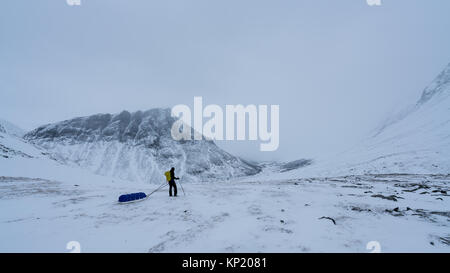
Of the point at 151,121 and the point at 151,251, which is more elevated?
the point at 151,121

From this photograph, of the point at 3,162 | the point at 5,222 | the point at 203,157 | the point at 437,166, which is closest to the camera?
the point at 5,222

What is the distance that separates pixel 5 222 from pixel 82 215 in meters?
2.46

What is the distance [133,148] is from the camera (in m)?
111

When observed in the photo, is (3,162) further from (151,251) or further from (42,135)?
(42,135)

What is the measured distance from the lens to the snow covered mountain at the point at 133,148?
96.2 m

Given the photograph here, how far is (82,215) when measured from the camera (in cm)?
797

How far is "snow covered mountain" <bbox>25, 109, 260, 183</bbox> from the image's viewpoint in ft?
316

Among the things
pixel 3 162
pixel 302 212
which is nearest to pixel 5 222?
pixel 302 212

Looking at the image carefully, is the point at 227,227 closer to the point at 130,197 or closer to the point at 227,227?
the point at 227,227

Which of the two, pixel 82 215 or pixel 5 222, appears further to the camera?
pixel 82 215

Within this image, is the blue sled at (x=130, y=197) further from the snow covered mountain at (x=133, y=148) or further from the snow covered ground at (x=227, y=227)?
the snow covered mountain at (x=133, y=148)

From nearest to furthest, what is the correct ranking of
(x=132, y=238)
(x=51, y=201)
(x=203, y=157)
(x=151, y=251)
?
1. (x=151, y=251)
2. (x=132, y=238)
3. (x=51, y=201)
4. (x=203, y=157)

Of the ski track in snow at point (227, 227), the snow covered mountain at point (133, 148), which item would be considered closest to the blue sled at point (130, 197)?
the ski track in snow at point (227, 227)

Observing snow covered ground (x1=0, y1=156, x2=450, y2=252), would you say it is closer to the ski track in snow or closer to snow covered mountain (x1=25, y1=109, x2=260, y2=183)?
the ski track in snow
